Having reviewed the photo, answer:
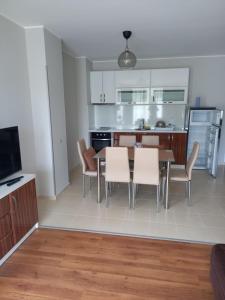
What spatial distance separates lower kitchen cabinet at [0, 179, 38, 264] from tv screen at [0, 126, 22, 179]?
0.24 meters

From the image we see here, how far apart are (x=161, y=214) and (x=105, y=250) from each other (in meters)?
1.11

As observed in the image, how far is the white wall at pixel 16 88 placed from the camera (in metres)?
2.79

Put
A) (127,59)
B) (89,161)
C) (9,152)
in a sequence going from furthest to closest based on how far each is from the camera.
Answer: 1. (89,161)
2. (127,59)
3. (9,152)

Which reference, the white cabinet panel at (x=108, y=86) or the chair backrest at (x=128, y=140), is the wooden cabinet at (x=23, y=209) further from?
the white cabinet panel at (x=108, y=86)

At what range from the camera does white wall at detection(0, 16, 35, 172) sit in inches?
110

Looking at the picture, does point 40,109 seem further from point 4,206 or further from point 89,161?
point 4,206

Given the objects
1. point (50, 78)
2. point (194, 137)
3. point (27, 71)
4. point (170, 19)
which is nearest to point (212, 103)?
point (194, 137)

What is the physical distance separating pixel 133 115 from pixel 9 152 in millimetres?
3804

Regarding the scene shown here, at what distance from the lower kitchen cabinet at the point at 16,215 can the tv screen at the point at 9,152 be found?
24 centimetres

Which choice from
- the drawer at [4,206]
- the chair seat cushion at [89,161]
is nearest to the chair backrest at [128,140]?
the chair seat cushion at [89,161]

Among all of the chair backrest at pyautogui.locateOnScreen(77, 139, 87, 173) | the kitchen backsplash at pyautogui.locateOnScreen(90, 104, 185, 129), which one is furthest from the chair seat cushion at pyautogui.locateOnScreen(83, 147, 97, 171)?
the kitchen backsplash at pyautogui.locateOnScreen(90, 104, 185, 129)

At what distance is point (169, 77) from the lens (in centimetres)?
512

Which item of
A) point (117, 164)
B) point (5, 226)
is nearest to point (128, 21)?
point (117, 164)

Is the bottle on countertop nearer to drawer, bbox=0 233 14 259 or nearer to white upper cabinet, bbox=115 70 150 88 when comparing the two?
white upper cabinet, bbox=115 70 150 88
